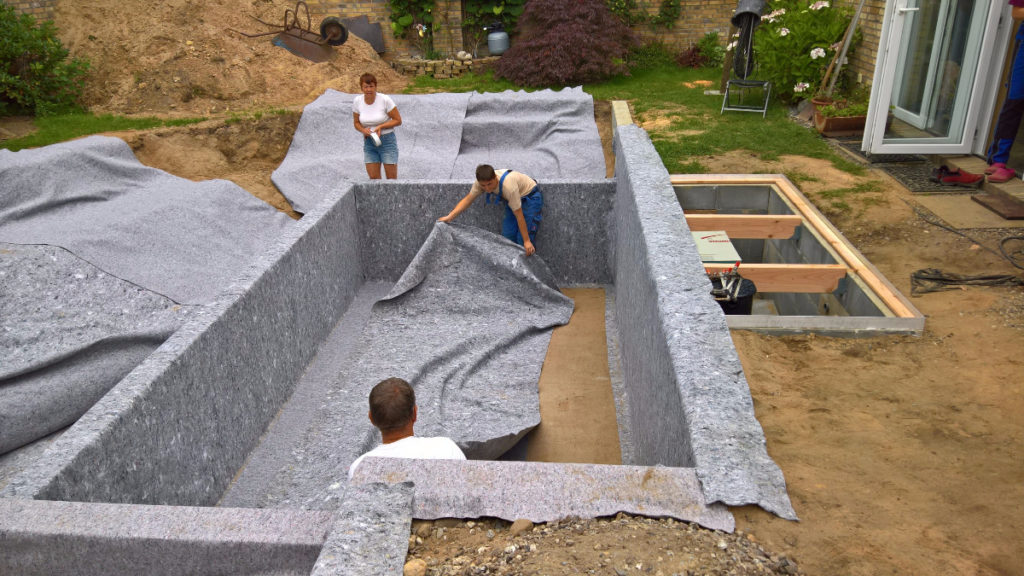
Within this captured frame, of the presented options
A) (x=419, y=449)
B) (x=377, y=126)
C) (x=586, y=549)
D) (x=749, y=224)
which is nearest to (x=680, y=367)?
(x=586, y=549)

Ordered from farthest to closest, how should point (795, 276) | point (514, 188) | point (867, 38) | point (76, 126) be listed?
1. point (867, 38)
2. point (76, 126)
3. point (514, 188)
4. point (795, 276)

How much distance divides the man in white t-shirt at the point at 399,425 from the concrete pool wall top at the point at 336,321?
760 mm

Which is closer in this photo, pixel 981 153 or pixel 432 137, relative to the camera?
pixel 981 153

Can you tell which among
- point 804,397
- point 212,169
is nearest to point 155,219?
point 212,169

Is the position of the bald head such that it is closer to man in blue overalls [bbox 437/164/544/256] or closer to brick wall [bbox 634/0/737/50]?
man in blue overalls [bbox 437/164/544/256]

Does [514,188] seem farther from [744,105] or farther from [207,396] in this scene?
[744,105]

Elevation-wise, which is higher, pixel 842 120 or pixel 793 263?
pixel 842 120

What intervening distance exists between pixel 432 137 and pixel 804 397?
628 centimetres

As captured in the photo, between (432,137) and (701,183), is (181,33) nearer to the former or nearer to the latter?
(432,137)

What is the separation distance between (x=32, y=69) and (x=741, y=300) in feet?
33.7

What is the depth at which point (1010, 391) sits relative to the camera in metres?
3.81

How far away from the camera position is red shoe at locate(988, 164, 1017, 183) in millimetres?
6844

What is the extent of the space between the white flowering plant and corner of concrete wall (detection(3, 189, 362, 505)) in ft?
25.5

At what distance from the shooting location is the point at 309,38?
12.1 m
